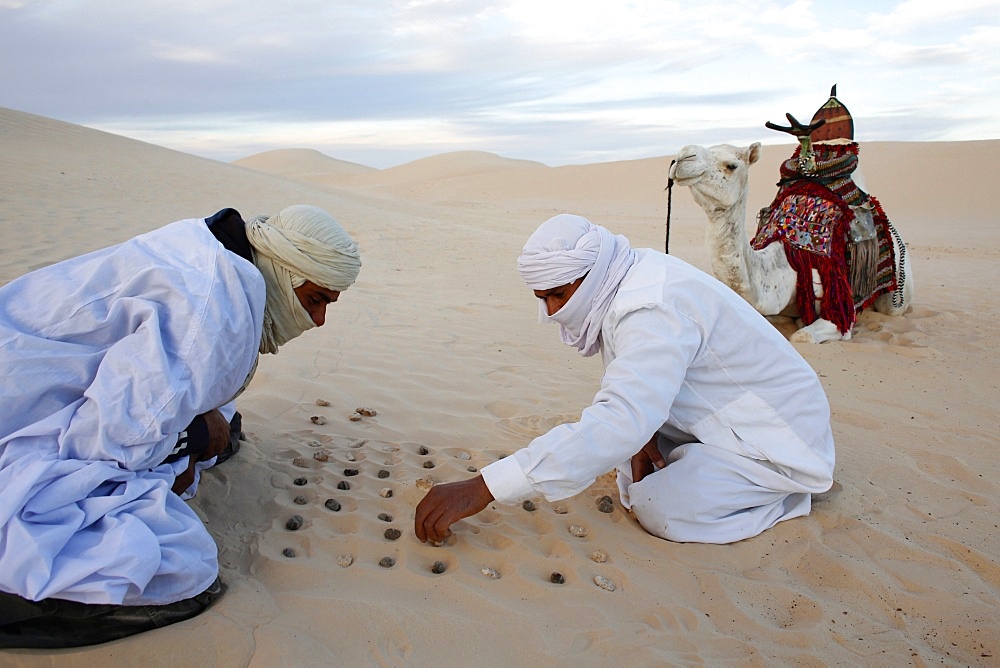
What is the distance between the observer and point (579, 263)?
287 cm

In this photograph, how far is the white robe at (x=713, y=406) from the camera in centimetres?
276

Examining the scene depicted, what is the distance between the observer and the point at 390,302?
779 cm

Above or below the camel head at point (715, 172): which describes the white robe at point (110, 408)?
below

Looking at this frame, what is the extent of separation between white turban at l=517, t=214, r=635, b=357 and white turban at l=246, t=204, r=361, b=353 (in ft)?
2.31

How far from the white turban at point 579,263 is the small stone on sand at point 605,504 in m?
0.84

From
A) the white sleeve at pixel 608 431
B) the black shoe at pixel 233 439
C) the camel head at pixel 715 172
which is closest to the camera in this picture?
the white sleeve at pixel 608 431

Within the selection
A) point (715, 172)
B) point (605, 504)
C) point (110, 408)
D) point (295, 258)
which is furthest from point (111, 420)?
point (715, 172)

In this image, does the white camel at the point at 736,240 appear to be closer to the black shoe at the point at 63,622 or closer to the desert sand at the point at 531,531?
the desert sand at the point at 531,531

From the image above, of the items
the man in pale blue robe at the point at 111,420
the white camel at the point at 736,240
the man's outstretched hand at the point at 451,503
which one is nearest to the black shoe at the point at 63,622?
the man in pale blue robe at the point at 111,420

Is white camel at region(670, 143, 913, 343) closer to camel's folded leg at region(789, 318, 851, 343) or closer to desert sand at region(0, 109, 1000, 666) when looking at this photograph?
camel's folded leg at region(789, 318, 851, 343)

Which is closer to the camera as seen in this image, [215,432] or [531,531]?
[215,432]

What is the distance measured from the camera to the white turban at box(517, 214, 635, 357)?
2877 mm

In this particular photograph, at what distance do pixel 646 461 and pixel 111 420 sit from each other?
7.26ft

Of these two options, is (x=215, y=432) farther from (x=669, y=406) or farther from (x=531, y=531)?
(x=669, y=406)
